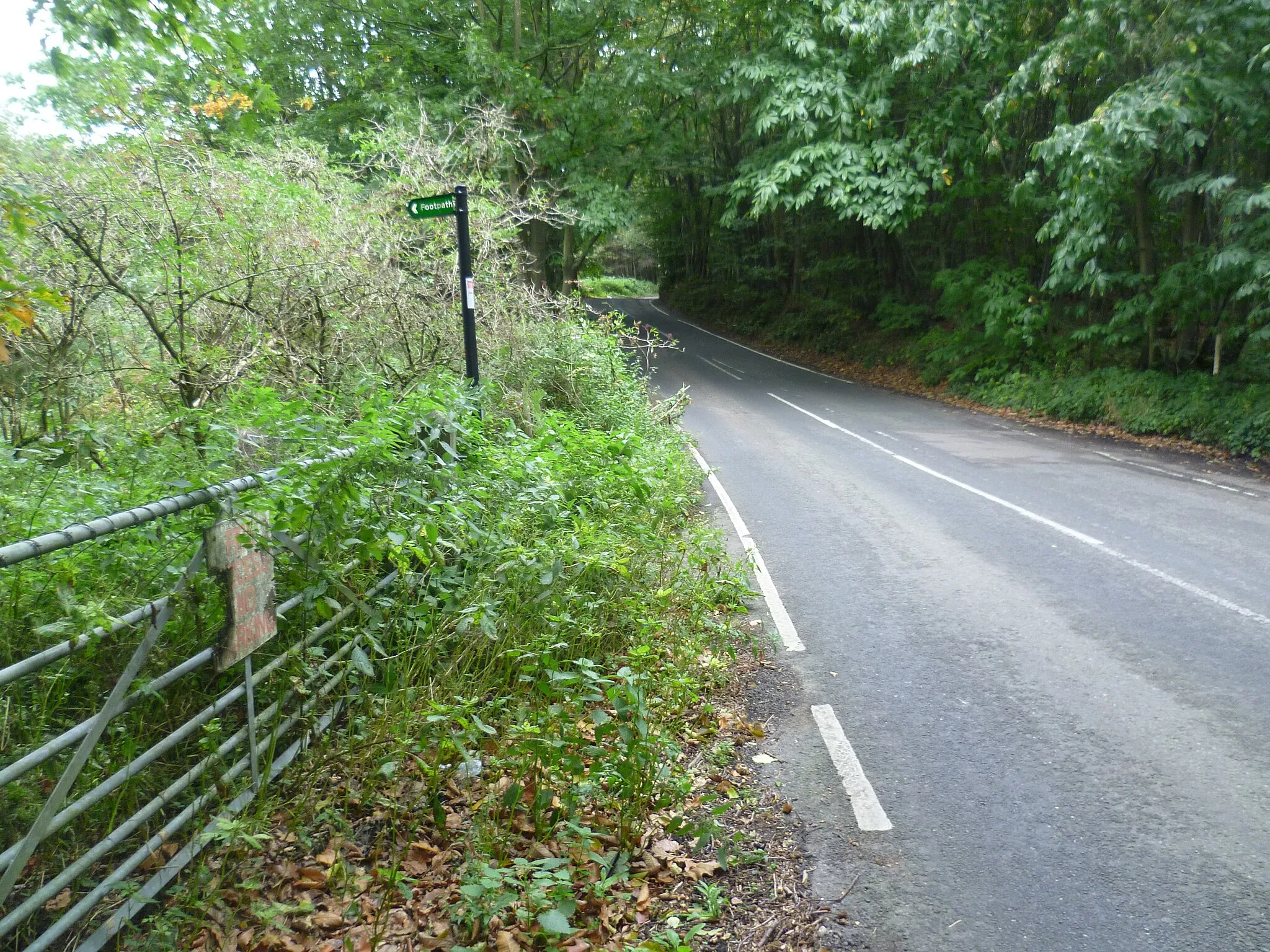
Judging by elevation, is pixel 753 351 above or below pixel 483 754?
above

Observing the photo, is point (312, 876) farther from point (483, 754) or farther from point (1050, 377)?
point (1050, 377)

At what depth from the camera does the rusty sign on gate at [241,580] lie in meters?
3.12

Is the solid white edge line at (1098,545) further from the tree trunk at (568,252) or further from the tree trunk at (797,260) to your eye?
the tree trunk at (797,260)

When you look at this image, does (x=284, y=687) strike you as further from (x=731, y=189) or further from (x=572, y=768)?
(x=731, y=189)

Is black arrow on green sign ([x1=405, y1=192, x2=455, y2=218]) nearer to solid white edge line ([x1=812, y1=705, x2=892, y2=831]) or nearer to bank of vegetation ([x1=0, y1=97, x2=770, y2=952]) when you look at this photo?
bank of vegetation ([x1=0, y1=97, x2=770, y2=952])

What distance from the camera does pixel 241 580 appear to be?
3217 millimetres

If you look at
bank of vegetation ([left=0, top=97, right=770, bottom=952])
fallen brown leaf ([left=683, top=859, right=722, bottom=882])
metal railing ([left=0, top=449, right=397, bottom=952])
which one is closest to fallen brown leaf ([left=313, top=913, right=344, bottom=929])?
bank of vegetation ([left=0, top=97, right=770, bottom=952])

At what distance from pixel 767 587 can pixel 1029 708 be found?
268 centimetres

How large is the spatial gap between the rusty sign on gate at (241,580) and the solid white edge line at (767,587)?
380 cm

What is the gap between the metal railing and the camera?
8.15 feet

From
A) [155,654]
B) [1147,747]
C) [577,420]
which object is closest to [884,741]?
[1147,747]

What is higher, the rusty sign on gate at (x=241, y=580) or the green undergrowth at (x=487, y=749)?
the rusty sign on gate at (x=241, y=580)

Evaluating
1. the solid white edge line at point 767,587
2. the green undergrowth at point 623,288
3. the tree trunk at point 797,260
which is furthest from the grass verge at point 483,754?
the green undergrowth at point 623,288

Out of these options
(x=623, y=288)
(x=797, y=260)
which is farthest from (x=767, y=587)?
(x=623, y=288)
